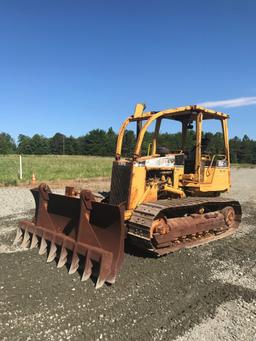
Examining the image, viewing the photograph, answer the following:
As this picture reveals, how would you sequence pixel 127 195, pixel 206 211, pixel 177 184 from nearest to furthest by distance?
pixel 127 195
pixel 177 184
pixel 206 211

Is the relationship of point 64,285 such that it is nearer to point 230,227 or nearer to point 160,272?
point 160,272

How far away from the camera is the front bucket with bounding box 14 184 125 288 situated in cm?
557

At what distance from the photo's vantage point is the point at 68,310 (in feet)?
14.8

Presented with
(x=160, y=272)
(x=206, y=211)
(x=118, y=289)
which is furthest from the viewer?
(x=206, y=211)

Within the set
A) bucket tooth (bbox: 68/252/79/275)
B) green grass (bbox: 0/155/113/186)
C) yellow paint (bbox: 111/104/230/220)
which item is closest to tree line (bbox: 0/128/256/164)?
green grass (bbox: 0/155/113/186)

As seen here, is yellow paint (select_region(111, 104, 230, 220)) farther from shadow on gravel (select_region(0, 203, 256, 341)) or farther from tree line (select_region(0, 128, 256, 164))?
tree line (select_region(0, 128, 256, 164))

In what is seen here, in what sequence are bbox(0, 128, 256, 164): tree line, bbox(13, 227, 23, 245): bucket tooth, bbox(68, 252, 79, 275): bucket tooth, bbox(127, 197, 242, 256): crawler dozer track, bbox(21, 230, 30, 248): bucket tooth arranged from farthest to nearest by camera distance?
bbox(0, 128, 256, 164): tree line → bbox(13, 227, 23, 245): bucket tooth → bbox(21, 230, 30, 248): bucket tooth → bbox(127, 197, 242, 256): crawler dozer track → bbox(68, 252, 79, 275): bucket tooth

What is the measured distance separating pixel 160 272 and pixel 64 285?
5.23 feet

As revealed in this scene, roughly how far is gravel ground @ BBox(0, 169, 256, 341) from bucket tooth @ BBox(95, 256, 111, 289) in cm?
11

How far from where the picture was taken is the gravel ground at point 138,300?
4.07 metres

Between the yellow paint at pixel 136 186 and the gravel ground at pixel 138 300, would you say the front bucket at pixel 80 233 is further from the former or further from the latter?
the yellow paint at pixel 136 186

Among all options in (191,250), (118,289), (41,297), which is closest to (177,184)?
(191,250)

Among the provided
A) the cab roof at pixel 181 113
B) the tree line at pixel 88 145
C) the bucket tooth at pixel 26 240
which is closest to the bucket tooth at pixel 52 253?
the bucket tooth at pixel 26 240

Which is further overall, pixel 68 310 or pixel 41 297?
pixel 41 297
